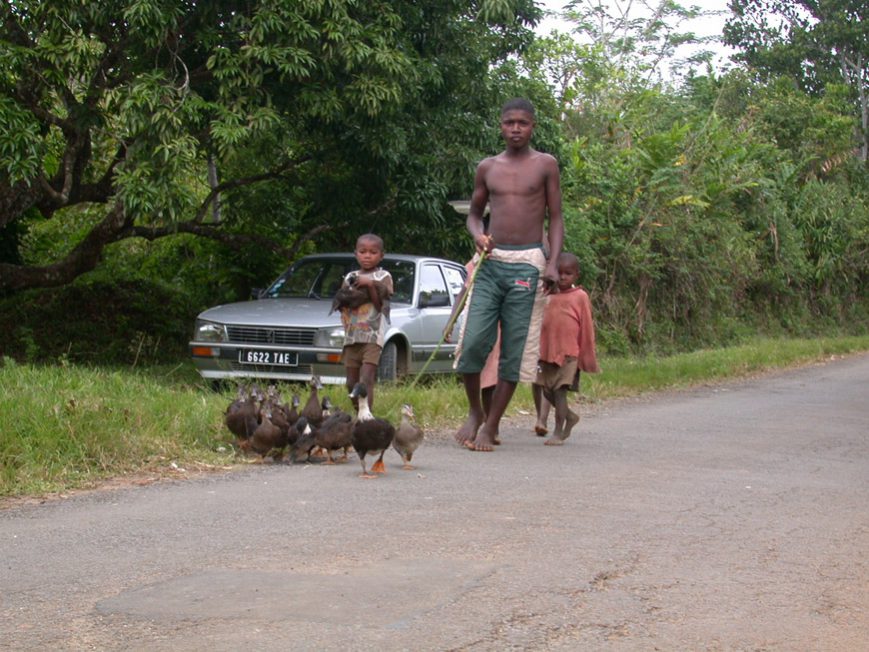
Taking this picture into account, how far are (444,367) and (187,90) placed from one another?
13.2 feet

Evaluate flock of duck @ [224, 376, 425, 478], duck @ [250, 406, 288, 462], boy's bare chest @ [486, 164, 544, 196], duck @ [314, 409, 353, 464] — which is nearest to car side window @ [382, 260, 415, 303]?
boy's bare chest @ [486, 164, 544, 196]

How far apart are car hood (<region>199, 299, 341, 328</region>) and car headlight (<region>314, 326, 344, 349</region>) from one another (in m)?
0.06

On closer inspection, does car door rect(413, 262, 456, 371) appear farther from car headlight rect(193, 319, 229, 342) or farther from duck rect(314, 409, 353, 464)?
duck rect(314, 409, 353, 464)

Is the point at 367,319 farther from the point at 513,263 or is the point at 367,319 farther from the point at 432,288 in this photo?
the point at 432,288

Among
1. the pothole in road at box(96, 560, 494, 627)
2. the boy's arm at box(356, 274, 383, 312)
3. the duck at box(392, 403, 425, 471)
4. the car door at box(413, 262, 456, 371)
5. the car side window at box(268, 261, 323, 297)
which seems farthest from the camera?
the car side window at box(268, 261, 323, 297)

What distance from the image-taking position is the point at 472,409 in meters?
8.56

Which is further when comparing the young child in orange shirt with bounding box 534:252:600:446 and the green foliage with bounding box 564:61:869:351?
the green foliage with bounding box 564:61:869:351

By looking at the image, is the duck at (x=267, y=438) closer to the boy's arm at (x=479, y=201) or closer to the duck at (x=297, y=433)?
the duck at (x=297, y=433)

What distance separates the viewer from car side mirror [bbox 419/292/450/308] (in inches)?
513

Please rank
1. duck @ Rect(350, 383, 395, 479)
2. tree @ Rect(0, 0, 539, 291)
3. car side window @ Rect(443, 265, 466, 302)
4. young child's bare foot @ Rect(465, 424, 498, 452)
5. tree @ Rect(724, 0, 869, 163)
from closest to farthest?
duck @ Rect(350, 383, 395, 479) → young child's bare foot @ Rect(465, 424, 498, 452) → tree @ Rect(0, 0, 539, 291) → car side window @ Rect(443, 265, 466, 302) → tree @ Rect(724, 0, 869, 163)

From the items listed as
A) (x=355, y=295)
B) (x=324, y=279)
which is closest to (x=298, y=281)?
(x=324, y=279)

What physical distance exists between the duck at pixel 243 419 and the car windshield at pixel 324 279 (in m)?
5.06

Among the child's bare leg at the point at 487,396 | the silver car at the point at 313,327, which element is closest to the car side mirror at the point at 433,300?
the silver car at the point at 313,327

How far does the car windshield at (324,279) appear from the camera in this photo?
12969mm
